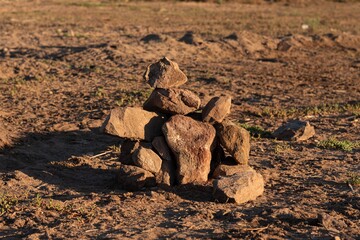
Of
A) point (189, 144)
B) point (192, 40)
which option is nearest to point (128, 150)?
point (189, 144)

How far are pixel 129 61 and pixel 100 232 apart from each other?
9.48 metres

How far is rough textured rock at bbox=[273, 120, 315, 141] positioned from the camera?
8977 mm

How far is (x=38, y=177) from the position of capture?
712 centimetres

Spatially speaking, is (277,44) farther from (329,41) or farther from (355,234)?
(355,234)

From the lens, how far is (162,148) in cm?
691

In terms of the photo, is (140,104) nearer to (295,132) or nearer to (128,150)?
(295,132)

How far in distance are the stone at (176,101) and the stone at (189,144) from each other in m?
0.14

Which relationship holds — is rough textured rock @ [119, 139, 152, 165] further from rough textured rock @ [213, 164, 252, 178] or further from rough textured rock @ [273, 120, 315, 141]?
rough textured rock @ [273, 120, 315, 141]

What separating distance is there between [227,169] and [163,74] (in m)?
1.27

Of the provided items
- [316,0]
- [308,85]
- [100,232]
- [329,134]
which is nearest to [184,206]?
[100,232]

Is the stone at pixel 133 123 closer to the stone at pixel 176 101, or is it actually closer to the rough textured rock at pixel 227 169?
the stone at pixel 176 101

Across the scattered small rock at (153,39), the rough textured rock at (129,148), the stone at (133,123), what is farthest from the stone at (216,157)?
the scattered small rock at (153,39)

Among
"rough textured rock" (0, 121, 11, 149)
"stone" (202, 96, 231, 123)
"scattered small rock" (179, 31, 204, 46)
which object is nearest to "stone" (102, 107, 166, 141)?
"stone" (202, 96, 231, 123)

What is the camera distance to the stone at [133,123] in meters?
6.67
